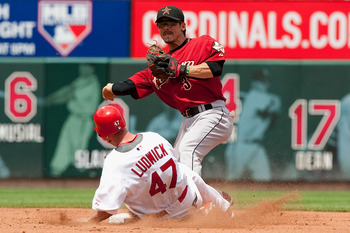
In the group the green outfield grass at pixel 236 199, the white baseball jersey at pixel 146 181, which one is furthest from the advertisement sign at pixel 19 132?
the white baseball jersey at pixel 146 181

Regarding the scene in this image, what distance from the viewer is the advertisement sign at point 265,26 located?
11.6 metres

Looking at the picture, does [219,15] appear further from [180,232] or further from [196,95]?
[180,232]

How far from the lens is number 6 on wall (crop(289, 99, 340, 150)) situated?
33.9ft

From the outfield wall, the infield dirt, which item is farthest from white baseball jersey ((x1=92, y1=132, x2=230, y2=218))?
the outfield wall

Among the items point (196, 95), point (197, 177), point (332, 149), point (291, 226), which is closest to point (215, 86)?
point (196, 95)

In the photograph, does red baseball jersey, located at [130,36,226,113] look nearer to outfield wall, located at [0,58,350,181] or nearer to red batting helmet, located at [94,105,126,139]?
red batting helmet, located at [94,105,126,139]

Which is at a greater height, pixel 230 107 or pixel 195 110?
pixel 195 110

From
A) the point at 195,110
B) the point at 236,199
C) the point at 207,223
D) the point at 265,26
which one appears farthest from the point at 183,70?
the point at 265,26

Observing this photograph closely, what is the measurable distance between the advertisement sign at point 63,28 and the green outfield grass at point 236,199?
107 inches

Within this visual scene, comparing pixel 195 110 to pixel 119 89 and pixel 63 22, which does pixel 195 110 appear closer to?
pixel 119 89

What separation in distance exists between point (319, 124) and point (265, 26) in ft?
7.02

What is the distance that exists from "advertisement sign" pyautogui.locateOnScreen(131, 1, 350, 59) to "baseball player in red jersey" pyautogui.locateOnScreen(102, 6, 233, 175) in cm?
563

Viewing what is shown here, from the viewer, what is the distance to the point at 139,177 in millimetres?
5043

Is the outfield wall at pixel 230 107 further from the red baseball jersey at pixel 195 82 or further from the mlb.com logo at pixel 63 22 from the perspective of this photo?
the red baseball jersey at pixel 195 82
